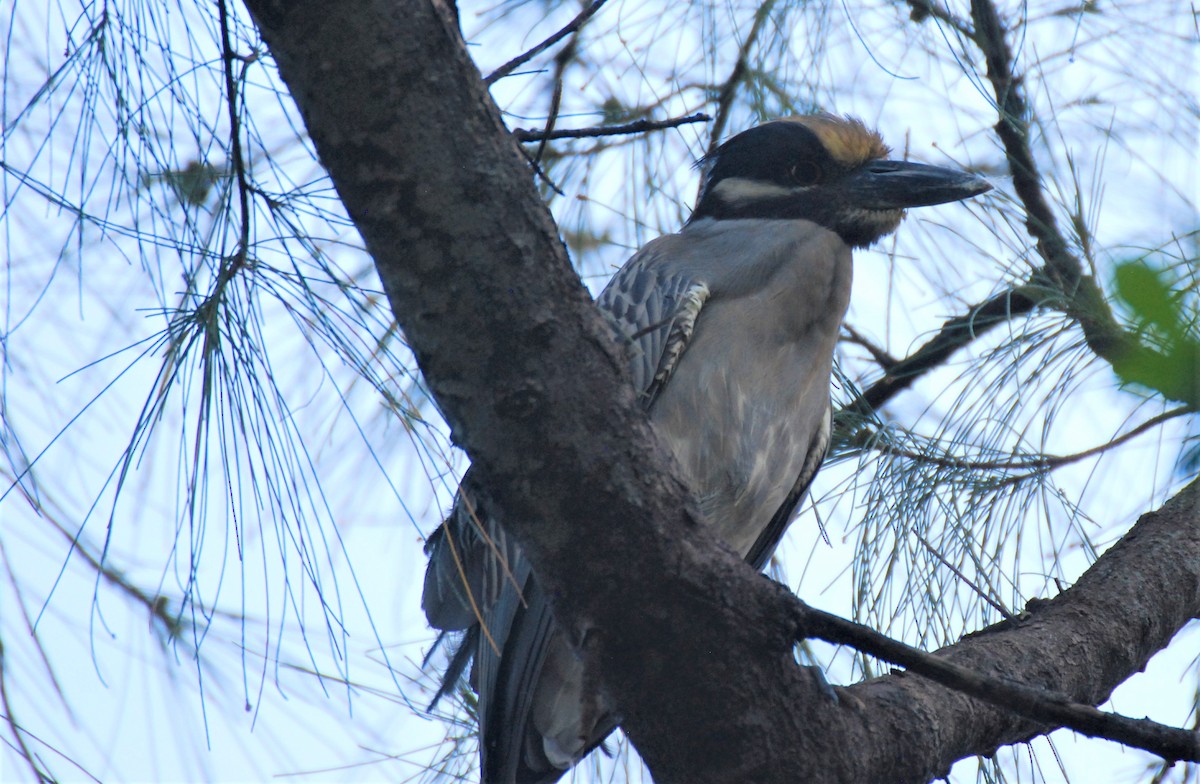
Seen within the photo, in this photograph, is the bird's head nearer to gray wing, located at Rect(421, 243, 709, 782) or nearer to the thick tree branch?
gray wing, located at Rect(421, 243, 709, 782)

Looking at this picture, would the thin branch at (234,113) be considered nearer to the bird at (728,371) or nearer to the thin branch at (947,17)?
the bird at (728,371)

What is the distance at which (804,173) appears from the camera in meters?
2.82

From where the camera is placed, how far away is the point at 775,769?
58.3 inches

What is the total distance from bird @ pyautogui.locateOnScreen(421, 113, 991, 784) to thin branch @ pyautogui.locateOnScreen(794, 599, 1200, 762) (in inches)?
31.6

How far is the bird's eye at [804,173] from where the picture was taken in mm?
2805

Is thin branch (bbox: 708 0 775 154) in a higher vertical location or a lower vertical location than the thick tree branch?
higher

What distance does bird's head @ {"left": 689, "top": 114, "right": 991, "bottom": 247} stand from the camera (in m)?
2.72

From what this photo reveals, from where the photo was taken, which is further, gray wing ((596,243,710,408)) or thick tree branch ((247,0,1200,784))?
gray wing ((596,243,710,408))

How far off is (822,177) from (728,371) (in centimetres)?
66

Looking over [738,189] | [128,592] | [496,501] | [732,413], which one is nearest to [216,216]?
[128,592]

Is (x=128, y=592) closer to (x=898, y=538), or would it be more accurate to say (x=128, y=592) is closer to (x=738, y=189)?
(x=898, y=538)

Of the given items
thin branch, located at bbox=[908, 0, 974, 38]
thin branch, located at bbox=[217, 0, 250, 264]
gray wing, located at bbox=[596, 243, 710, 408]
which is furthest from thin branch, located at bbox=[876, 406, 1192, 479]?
thin branch, located at bbox=[217, 0, 250, 264]

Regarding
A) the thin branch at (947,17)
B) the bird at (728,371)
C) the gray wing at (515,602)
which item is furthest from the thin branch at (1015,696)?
the thin branch at (947,17)

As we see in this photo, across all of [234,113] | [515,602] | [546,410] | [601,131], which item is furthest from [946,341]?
[234,113]
